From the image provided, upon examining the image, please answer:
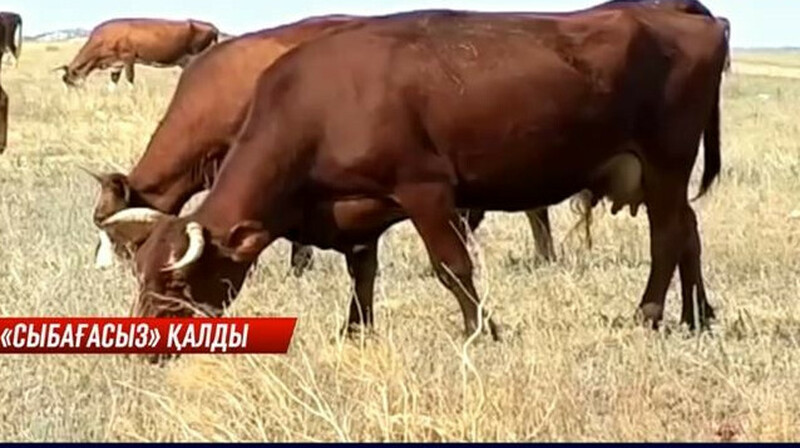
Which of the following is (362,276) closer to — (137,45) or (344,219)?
(344,219)

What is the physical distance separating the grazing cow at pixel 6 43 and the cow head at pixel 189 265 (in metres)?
11.2

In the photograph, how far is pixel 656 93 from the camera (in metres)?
8.34

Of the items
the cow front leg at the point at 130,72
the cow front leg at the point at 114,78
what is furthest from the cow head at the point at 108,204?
the cow front leg at the point at 130,72

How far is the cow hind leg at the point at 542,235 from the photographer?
10.9 meters

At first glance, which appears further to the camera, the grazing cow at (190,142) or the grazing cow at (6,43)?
the grazing cow at (6,43)

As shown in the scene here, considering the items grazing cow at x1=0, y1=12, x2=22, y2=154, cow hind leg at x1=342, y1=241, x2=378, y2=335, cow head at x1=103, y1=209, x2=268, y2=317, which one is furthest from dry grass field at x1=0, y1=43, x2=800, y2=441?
grazing cow at x1=0, y1=12, x2=22, y2=154

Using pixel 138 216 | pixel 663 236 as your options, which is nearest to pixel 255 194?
pixel 138 216

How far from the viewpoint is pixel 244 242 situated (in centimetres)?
744

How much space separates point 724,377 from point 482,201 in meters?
1.94

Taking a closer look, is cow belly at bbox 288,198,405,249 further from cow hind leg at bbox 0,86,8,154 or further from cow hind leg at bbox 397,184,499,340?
cow hind leg at bbox 0,86,8,154

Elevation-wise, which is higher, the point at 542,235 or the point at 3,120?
the point at 542,235

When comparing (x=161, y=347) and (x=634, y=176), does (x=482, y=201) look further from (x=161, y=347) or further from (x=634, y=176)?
(x=161, y=347)

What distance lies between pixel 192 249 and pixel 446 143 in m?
1.41

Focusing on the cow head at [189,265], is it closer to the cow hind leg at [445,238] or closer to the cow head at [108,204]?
the cow hind leg at [445,238]
